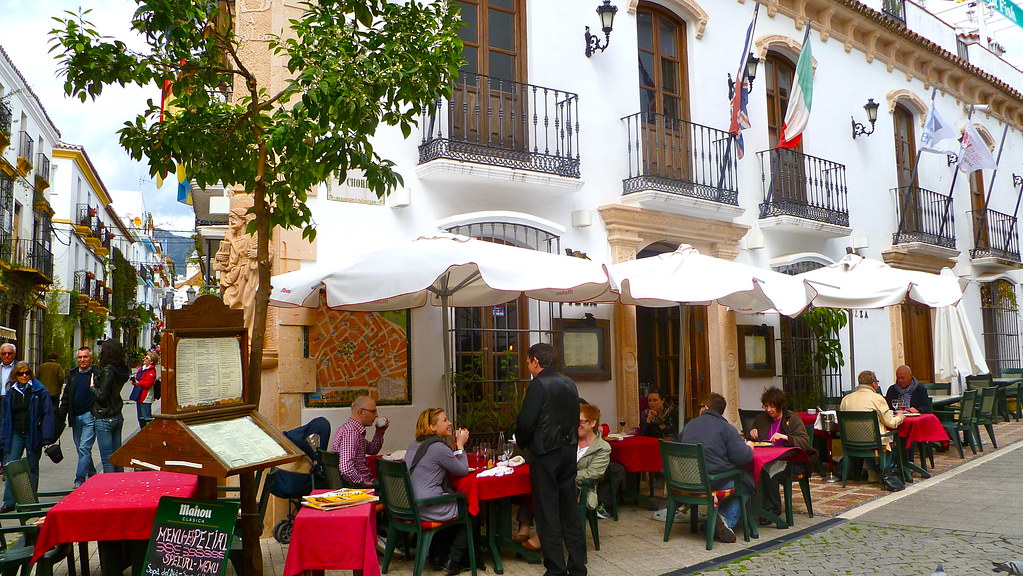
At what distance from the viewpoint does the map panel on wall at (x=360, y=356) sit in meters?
7.34

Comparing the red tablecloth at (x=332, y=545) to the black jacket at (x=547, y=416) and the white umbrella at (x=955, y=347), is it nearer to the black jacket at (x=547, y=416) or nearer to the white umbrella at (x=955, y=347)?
the black jacket at (x=547, y=416)

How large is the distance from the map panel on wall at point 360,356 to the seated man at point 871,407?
15.4ft

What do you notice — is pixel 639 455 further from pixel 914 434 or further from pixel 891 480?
pixel 914 434

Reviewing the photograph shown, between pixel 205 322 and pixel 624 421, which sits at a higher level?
pixel 205 322

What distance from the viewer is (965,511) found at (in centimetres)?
709

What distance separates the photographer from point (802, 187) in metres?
11.8

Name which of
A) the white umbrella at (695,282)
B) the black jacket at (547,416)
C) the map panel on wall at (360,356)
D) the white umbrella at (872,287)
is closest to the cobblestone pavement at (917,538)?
the black jacket at (547,416)

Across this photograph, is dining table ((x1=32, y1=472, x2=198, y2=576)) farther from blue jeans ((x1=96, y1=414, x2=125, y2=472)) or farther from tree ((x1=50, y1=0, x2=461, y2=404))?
blue jeans ((x1=96, y1=414, x2=125, y2=472))

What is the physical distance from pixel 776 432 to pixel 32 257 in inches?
933

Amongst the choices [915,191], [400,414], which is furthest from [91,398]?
[915,191]

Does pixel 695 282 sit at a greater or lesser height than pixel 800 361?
greater

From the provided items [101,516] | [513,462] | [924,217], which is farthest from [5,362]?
[924,217]

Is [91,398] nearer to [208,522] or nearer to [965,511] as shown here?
[208,522]

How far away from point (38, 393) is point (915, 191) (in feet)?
44.8
